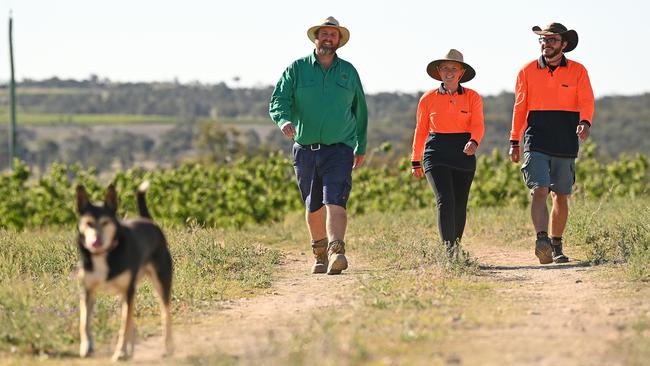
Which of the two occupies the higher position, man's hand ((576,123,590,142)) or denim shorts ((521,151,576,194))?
man's hand ((576,123,590,142))

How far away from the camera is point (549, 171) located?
10.5 meters

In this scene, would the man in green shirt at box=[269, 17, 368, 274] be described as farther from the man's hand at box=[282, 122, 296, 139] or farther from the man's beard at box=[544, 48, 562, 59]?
the man's beard at box=[544, 48, 562, 59]

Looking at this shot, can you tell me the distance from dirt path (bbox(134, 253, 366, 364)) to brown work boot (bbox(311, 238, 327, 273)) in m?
0.12

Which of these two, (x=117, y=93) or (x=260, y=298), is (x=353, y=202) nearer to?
(x=260, y=298)

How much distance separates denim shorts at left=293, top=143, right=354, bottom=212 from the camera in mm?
10000

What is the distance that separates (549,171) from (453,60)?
4.77ft

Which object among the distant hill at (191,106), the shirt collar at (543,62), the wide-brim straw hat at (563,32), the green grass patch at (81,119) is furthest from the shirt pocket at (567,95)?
the green grass patch at (81,119)

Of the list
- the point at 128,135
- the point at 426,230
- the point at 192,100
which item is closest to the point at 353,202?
the point at 426,230

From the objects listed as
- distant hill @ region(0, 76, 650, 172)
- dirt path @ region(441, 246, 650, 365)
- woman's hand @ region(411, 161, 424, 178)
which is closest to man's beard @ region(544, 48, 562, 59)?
woman's hand @ region(411, 161, 424, 178)

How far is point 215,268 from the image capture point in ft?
34.4

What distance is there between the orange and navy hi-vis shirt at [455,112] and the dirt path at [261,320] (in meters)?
1.63

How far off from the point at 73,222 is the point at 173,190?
2.88m

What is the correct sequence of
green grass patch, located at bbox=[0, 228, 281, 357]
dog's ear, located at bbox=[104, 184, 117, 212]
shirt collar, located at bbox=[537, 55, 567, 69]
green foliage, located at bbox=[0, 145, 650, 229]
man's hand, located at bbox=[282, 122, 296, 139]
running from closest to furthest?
dog's ear, located at bbox=[104, 184, 117, 212] → green grass patch, located at bbox=[0, 228, 281, 357] → man's hand, located at bbox=[282, 122, 296, 139] → shirt collar, located at bbox=[537, 55, 567, 69] → green foliage, located at bbox=[0, 145, 650, 229]

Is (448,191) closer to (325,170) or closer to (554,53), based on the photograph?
(325,170)
